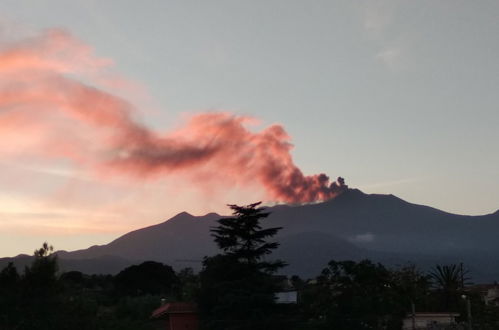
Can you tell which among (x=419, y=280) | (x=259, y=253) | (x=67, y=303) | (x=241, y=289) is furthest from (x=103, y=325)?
(x=419, y=280)

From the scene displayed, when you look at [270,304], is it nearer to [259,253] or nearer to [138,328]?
[259,253]

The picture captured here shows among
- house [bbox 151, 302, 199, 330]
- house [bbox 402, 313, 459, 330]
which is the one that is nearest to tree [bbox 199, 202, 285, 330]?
house [bbox 151, 302, 199, 330]

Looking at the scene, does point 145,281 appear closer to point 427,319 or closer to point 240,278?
point 240,278

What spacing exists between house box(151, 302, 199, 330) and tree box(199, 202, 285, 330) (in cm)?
81

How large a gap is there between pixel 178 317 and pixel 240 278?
4.77 meters

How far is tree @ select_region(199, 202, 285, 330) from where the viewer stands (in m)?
47.7

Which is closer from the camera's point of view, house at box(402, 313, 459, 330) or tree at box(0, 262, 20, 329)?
tree at box(0, 262, 20, 329)

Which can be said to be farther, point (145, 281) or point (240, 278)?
point (145, 281)

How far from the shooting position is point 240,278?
163 feet

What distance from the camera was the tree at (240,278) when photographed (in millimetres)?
47688

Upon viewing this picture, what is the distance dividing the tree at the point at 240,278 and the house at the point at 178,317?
2.67 ft

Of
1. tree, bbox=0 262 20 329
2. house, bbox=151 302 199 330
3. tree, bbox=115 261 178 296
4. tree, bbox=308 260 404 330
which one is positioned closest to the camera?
tree, bbox=0 262 20 329

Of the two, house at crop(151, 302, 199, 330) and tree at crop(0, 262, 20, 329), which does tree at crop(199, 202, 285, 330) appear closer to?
house at crop(151, 302, 199, 330)

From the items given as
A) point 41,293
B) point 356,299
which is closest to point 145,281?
point 356,299
